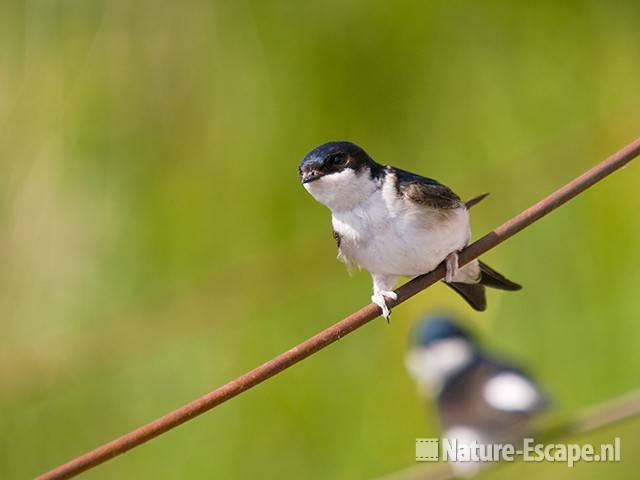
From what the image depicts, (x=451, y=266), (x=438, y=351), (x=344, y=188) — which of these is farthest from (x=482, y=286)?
(x=438, y=351)

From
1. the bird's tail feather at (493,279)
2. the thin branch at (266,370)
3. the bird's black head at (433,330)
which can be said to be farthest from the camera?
the bird's black head at (433,330)

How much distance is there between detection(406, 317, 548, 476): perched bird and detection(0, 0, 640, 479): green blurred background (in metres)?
0.30

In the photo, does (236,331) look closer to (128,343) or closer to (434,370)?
(128,343)

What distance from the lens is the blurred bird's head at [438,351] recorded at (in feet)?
9.99

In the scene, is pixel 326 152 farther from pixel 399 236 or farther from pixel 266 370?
pixel 266 370

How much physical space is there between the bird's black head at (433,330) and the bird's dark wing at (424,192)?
6.63 ft

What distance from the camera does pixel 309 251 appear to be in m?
2.43

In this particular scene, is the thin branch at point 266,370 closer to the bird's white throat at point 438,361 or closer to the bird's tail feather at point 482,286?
the bird's tail feather at point 482,286

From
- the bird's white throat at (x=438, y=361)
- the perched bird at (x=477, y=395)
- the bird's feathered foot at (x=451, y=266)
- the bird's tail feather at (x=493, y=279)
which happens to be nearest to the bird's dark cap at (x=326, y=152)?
the bird's feathered foot at (x=451, y=266)

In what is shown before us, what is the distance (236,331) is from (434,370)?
85cm

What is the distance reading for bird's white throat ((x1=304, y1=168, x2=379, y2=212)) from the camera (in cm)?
144

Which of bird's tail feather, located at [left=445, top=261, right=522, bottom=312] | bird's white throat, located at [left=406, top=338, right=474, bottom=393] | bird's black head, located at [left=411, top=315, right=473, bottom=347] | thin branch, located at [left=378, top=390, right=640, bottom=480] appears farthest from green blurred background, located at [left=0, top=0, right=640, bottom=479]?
bird's black head, located at [left=411, top=315, right=473, bottom=347]

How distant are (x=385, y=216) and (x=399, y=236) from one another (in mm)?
35

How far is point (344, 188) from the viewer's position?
1.46 meters
